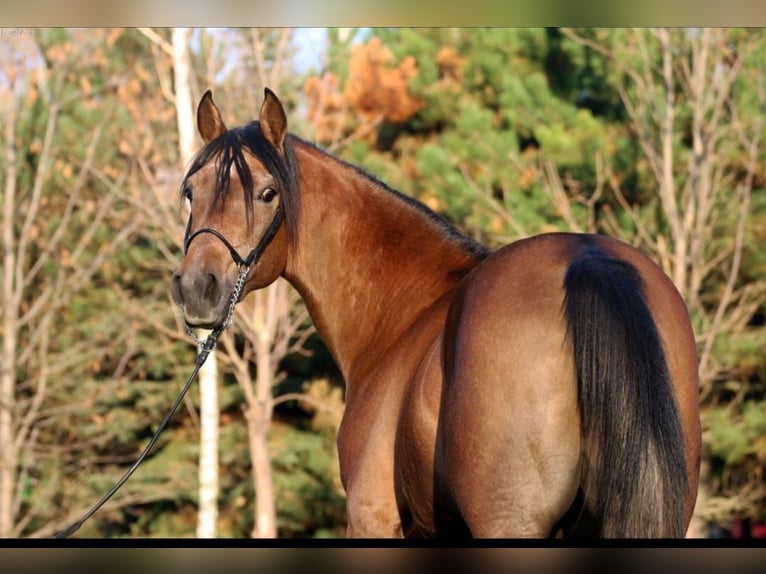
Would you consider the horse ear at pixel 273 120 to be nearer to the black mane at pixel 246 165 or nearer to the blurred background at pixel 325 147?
the black mane at pixel 246 165

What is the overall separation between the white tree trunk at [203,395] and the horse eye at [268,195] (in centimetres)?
729

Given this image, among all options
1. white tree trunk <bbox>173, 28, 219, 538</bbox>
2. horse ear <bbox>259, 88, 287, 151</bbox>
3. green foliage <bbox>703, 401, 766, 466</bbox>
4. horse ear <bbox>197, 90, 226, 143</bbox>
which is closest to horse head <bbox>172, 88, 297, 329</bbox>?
horse ear <bbox>259, 88, 287, 151</bbox>

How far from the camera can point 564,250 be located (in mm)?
3051

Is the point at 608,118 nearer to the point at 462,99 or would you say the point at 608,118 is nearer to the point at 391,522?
the point at 462,99

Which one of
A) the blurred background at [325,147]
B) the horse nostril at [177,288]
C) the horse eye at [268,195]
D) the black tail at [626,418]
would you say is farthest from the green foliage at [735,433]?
the black tail at [626,418]

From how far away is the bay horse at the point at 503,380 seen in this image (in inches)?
110

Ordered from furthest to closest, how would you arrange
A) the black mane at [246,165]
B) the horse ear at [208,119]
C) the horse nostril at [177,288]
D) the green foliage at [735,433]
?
the green foliage at [735,433] → the horse ear at [208,119] → the black mane at [246,165] → the horse nostril at [177,288]

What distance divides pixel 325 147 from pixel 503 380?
10944 millimetres

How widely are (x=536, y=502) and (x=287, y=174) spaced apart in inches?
72.0

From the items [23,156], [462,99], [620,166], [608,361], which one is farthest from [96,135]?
[608,361]

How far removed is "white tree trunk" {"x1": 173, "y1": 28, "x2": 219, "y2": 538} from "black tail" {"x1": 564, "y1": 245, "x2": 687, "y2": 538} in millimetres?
8690

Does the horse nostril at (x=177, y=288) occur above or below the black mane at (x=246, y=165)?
below

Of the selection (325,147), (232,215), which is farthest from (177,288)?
(325,147)

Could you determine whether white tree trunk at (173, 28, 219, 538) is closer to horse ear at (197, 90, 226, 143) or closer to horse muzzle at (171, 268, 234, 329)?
horse ear at (197, 90, 226, 143)
